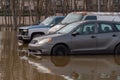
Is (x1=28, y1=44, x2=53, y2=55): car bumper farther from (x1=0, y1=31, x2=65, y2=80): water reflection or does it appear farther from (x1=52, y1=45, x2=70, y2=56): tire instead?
(x1=0, y1=31, x2=65, y2=80): water reflection

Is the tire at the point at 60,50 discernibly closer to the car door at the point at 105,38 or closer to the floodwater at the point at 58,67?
the floodwater at the point at 58,67

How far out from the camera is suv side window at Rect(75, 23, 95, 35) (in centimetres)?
1752

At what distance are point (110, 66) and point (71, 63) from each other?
5.16 ft

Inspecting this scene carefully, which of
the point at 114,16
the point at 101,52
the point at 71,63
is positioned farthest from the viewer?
the point at 114,16

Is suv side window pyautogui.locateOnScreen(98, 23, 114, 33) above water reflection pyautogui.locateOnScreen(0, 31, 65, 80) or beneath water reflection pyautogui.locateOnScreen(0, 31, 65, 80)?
above

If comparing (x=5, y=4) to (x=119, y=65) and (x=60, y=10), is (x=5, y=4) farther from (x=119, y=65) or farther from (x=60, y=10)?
(x=119, y=65)

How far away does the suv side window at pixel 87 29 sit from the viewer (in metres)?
17.5

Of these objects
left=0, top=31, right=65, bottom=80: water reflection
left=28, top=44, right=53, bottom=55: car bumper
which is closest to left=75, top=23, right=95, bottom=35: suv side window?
left=28, top=44, right=53, bottom=55: car bumper

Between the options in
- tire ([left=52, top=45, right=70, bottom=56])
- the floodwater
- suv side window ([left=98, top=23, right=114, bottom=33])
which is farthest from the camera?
suv side window ([left=98, top=23, right=114, bottom=33])

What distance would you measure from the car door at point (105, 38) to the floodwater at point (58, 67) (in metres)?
0.40

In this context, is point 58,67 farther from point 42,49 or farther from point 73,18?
point 73,18

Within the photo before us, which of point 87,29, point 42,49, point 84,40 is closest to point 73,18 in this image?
point 87,29

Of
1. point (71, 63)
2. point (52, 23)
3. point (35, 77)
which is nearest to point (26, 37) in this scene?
point (52, 23)

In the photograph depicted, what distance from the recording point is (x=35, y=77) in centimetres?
1205
